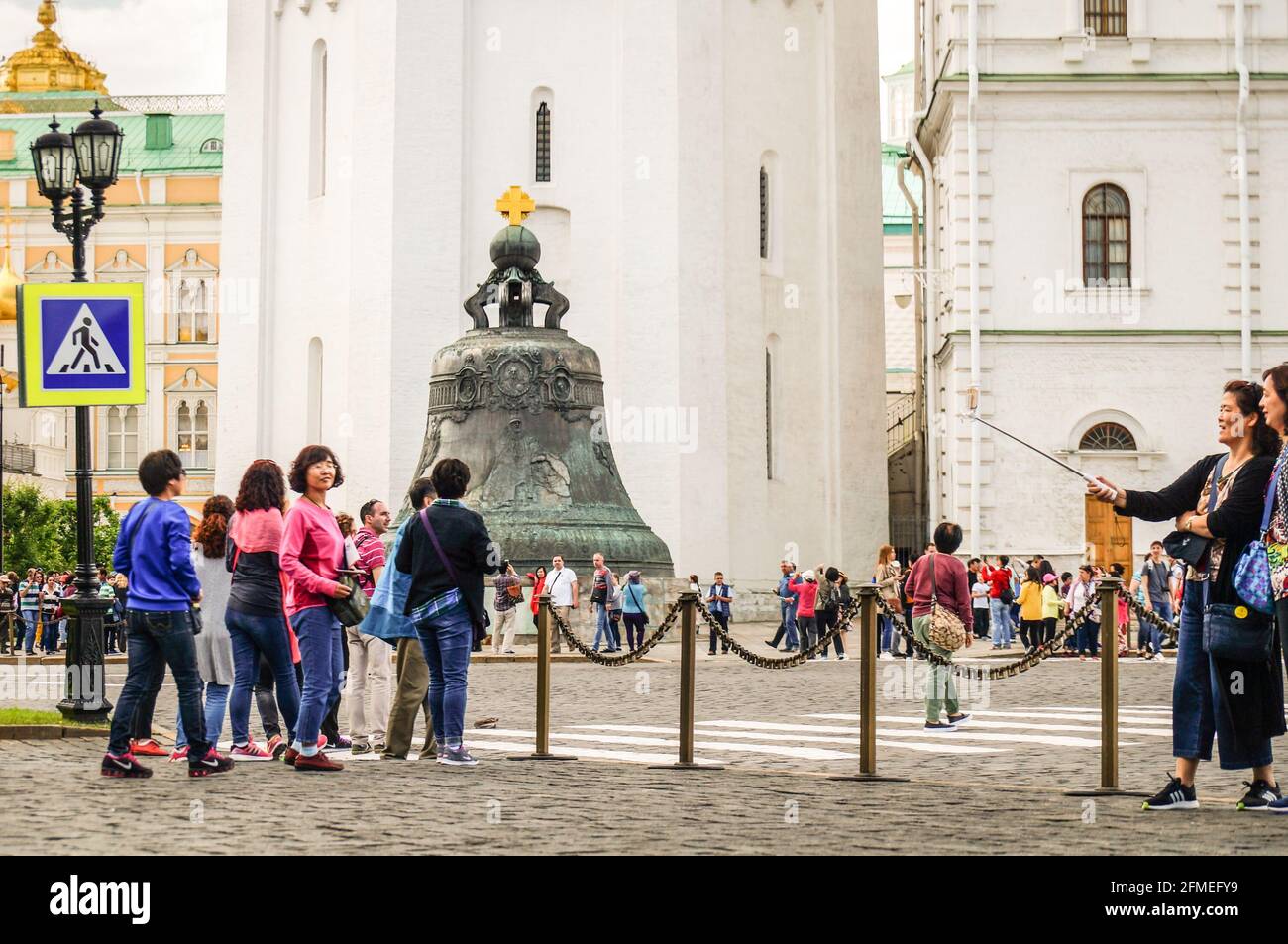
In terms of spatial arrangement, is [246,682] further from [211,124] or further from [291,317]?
[211,124]

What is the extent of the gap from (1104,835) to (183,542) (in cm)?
557

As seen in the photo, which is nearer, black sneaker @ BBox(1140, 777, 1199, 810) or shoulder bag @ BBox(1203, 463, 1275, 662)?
shoulder bag @ BBox(1203, 463, 1275, 662)

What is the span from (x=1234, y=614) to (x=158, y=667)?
6095mm

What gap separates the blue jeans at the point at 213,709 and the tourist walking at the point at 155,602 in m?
1.11

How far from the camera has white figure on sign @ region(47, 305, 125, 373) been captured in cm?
1487

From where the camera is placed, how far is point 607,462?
2880 cm

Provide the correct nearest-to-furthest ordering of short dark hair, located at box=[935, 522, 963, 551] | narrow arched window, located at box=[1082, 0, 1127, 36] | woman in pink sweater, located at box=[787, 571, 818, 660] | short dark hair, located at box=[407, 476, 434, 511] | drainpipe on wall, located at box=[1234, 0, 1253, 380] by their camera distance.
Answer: short dark hair, located at box=[407, 476, 434, 511] → short dark hair, located at box=[935, 522, 963, 551] → woman in pink sweater, located at box=[787, 571, 818, 660] → drainpipe on wall, located at box=[1234, 0, 1253, 380] → narrow arched window, located at box=[1082, 0, 1127, 36]

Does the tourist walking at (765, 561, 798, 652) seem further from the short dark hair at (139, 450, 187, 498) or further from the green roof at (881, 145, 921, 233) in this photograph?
the green roof at (881, 145, 921, 233)

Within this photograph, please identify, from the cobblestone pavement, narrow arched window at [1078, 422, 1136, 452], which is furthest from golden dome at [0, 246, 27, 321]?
the cobblestone pavement

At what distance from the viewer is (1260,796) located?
10141 millimetres

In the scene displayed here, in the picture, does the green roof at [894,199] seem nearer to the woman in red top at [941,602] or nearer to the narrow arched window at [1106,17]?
the narrow arched window at [1106,17]

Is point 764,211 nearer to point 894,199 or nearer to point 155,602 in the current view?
point 155,602

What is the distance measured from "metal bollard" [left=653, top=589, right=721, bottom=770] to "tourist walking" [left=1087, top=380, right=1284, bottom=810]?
362 centimetres
